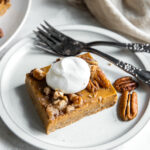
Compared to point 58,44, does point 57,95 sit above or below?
below

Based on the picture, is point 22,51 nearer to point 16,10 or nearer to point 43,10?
A: point 16,10

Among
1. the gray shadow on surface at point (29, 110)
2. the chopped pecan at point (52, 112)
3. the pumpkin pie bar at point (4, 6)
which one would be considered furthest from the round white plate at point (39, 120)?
the pumpkin pie bar at point (4, 6)

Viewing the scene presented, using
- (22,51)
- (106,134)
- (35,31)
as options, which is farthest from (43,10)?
(106,134)

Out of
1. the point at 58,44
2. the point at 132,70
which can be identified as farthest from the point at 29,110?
the point at 132,70

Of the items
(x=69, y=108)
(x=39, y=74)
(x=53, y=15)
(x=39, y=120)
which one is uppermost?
(x=53, y=15)

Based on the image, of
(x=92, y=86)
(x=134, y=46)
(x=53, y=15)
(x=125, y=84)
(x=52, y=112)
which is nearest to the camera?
(x=52, y=112)

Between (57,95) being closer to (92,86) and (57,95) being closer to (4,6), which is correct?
(92,86)
